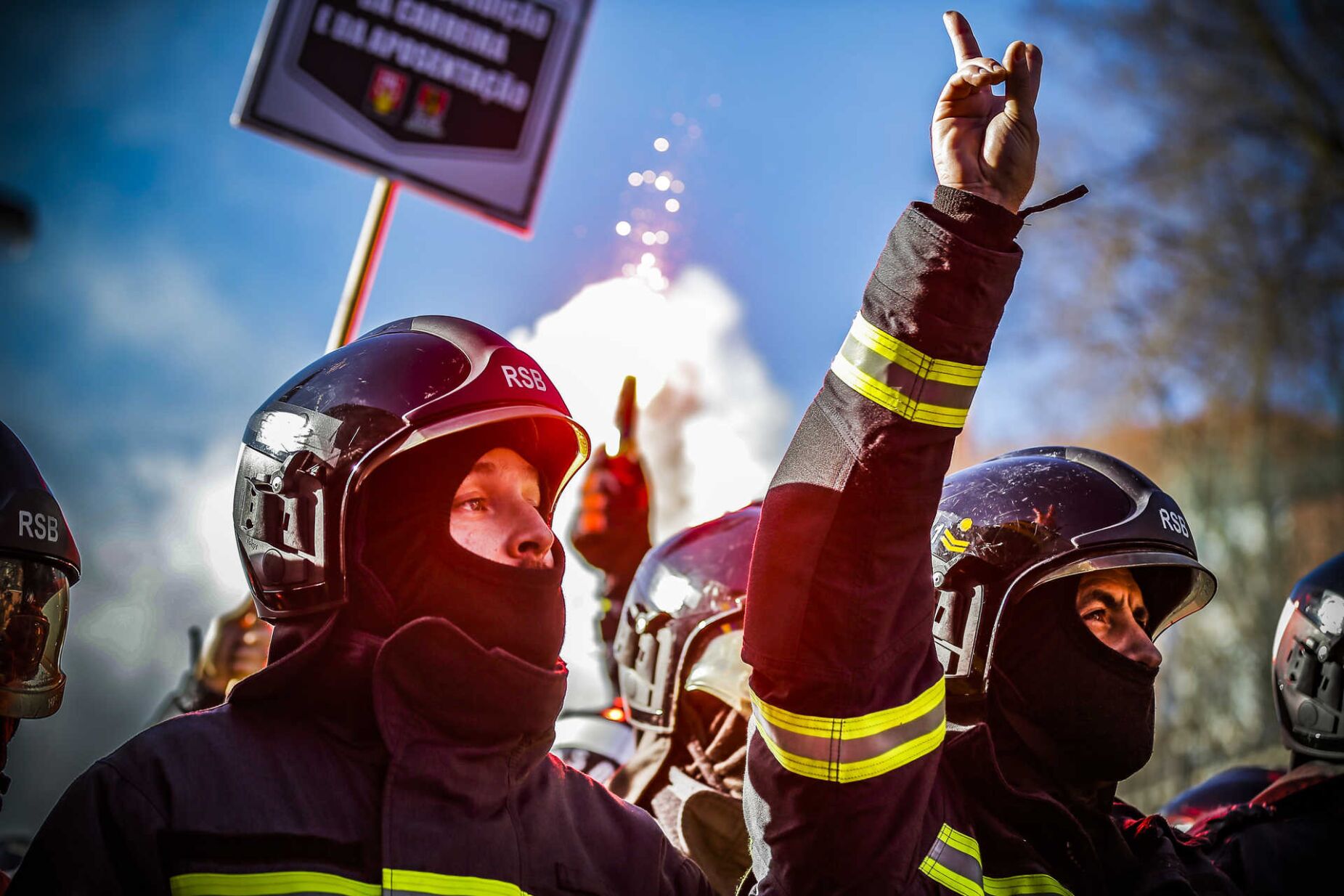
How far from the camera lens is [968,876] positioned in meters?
2.31

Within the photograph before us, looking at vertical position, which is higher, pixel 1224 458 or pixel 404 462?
pixel 1224 458

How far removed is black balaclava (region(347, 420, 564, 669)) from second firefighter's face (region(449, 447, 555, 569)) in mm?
28

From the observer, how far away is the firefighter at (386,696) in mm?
1897

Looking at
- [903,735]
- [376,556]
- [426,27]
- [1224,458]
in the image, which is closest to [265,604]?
[376,556]

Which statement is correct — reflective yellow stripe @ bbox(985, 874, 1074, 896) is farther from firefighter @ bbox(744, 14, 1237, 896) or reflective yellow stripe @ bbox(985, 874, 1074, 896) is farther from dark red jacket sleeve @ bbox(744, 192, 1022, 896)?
dark red jacket sleeve @ bbox(744, 192, 1022, 896)

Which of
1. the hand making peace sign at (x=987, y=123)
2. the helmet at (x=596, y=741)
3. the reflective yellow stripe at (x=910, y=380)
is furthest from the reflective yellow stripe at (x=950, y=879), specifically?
the helmet at (x=596, y=741)

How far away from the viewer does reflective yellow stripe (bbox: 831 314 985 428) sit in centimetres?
178

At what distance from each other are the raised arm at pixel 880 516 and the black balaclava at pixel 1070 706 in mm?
878

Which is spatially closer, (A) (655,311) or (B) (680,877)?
(B) (680,877)

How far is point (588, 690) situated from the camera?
356 inches

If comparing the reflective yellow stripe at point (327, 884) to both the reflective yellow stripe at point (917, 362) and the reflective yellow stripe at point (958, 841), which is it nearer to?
the reflective yellow stripe at point (958, 841)

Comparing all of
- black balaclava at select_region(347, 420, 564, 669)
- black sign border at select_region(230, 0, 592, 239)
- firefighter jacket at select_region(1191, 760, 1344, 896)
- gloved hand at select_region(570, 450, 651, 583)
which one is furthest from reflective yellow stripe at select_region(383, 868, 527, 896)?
gloved hand at select_region(570, 450, 651, 583)

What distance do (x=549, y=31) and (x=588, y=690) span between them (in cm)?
560

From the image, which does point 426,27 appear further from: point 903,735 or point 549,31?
point 903,735
